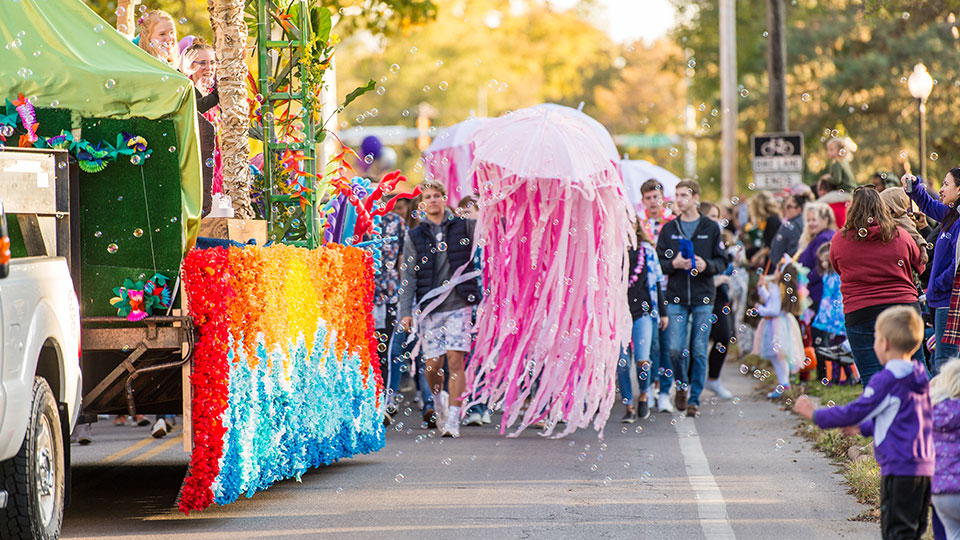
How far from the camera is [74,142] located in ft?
25.0

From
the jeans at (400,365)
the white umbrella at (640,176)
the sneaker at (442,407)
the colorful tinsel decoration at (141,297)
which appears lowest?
the sneaker at (442,407)

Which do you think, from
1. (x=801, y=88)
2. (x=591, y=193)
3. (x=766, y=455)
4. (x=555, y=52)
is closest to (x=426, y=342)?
(x=591, y=193)

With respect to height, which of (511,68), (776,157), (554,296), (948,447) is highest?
(511,68)

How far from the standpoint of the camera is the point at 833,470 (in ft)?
32.5

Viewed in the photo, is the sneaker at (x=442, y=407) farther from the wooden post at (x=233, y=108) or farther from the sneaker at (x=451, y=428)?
the wooden post at (x=233, y=108)

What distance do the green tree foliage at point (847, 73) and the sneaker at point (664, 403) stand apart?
71.4 feet

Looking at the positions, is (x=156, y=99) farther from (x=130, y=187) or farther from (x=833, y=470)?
(x=833, y=470)

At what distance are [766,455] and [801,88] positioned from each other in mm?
28472

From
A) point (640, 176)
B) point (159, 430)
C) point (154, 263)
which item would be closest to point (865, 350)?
point (154, 263)

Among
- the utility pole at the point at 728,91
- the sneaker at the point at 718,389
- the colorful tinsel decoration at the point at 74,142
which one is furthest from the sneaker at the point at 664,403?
the utility pole at the point at 728,91

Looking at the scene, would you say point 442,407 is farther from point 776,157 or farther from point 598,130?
point 776,157

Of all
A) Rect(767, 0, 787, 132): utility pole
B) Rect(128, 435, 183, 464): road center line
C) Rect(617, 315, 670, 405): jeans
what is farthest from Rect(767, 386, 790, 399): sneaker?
Rect(767, 0, 787, 132): utility pole

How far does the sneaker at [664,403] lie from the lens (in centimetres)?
1369

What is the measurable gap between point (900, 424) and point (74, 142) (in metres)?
4.29
